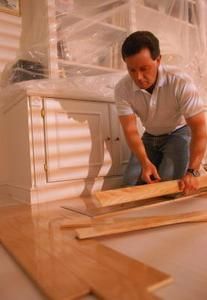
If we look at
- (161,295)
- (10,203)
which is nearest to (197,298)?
(161,295)

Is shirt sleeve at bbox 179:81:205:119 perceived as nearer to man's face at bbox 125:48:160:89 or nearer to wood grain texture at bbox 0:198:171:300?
man's face at bbox 125:48:160:89

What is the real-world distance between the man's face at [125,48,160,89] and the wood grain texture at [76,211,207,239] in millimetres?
578

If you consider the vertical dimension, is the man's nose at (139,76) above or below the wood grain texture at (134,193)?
above

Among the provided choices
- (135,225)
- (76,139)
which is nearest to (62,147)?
(76,139)

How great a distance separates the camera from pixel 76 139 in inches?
56.5

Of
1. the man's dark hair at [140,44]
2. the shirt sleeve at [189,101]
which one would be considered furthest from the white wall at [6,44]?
the shirt sleeve at [189,101]

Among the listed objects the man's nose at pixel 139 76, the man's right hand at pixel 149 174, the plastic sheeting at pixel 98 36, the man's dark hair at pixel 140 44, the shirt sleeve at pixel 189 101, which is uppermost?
the plastic sheeting at pixel 98 36

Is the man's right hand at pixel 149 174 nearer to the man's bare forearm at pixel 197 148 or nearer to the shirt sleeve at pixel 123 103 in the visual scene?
the man's bare forearm at pixel 197 148

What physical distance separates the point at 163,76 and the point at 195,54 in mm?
992

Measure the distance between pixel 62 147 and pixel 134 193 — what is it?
560 mm

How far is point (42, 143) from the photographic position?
4.37 feet

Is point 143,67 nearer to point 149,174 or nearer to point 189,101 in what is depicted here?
point 189,101

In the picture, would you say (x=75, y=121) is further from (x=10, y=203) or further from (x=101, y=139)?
(x=10, y=203)

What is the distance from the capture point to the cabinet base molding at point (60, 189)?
52.0 inches
